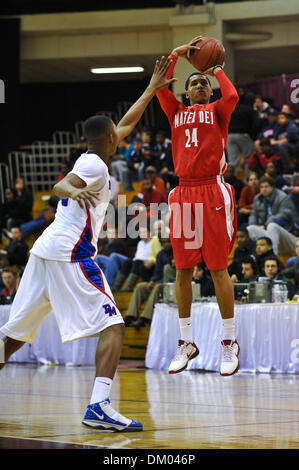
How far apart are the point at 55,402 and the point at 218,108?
2.79 m

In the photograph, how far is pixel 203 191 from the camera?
5852 millimetres

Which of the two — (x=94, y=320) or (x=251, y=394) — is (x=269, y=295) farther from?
(x=94, y=320)

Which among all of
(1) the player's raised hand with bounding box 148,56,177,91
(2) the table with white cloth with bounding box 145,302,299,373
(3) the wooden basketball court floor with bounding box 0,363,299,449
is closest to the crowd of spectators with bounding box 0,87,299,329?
(2) the table with white cloth with bounding box 145,302,299,373

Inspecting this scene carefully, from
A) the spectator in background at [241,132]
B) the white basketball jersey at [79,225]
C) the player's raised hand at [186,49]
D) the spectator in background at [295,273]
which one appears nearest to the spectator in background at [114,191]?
the spectator in background at [241,132]

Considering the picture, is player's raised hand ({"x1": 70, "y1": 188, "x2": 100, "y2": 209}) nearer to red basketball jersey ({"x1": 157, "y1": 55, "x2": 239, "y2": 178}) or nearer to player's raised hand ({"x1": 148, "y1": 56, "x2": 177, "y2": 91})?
player's raised hand ({"x1": 148, "y1": 56, "x2": 177, "y2": 91})

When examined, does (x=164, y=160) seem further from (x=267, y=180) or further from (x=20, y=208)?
(x=267, y=180)

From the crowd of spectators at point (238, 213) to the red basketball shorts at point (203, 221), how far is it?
459cm

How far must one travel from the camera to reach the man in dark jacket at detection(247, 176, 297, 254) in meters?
12.3

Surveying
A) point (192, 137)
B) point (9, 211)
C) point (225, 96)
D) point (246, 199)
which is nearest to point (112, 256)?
point (246, 199)

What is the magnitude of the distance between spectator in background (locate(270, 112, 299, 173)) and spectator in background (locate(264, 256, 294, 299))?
4.60m

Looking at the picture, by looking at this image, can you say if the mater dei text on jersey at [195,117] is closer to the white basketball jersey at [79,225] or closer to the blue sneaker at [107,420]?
the white basketball jersey at [79,225]
